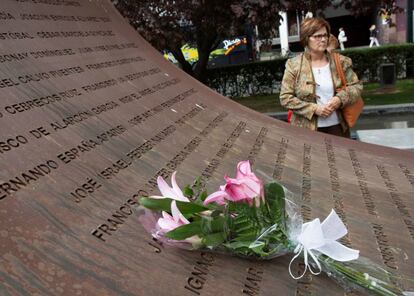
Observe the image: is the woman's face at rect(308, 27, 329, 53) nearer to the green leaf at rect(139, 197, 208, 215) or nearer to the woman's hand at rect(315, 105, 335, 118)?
the woman's hand at rect(315, 105, 335, 118)

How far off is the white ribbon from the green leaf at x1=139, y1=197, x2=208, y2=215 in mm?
274

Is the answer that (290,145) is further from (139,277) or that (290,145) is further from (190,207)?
(139,277)

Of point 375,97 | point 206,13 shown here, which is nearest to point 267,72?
point 375,97

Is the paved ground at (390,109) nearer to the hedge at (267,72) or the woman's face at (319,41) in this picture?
the hedge at (267,72)

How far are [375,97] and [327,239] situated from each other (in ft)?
34.3

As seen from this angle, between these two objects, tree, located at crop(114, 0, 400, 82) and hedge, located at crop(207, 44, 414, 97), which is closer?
tree, located at crop(114, 0, 400, 82)

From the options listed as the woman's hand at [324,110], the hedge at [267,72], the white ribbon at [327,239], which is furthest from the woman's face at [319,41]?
the hedge at [267,72]

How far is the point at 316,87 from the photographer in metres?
3.61

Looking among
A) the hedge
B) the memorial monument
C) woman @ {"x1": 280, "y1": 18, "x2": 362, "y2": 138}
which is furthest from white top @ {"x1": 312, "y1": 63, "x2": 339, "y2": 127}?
the hedge

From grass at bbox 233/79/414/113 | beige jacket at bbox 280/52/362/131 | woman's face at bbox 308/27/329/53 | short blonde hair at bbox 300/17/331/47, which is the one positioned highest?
short blonde hair at bbox 300/17/331/47

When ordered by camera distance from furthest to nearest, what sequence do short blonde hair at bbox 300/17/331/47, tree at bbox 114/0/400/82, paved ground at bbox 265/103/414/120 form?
1. paved ground at bbox 265/103/414/120
2. tree at bbox 114/0/400/82
3. short blonde hair at bbox 300/17/331/47

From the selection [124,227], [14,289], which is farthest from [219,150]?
[14,289]

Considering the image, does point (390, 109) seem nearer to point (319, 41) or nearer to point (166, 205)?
point (319, 41)

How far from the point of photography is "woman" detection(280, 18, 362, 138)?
3.55 meters
